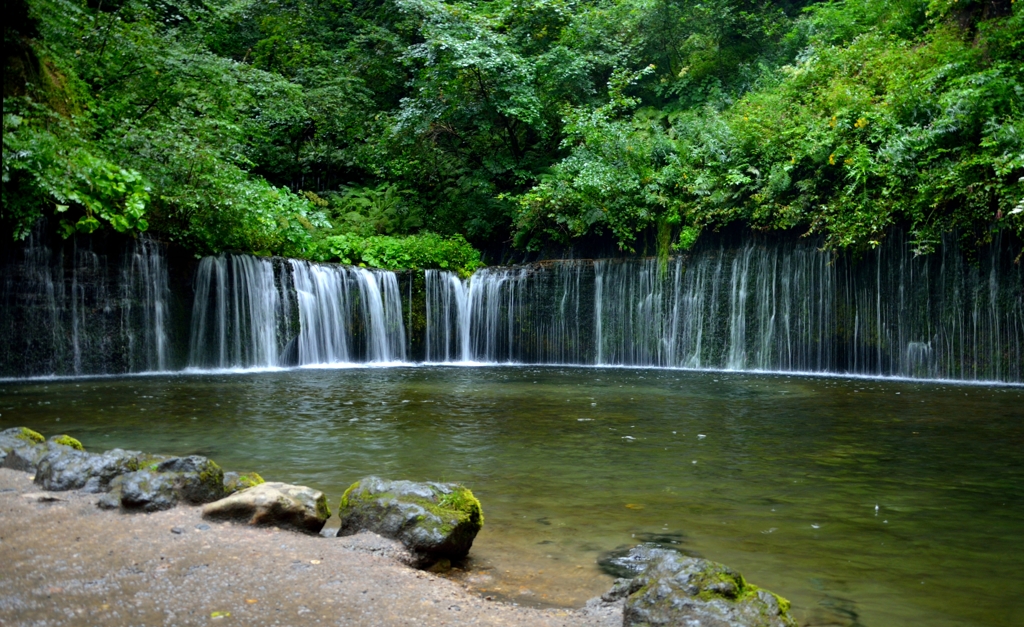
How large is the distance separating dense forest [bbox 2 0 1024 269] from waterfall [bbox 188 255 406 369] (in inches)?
28.5

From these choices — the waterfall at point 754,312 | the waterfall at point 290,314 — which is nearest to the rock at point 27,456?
the waterfall at point 290,314

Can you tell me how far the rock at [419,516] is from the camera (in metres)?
3.64

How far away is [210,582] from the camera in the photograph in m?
3.12

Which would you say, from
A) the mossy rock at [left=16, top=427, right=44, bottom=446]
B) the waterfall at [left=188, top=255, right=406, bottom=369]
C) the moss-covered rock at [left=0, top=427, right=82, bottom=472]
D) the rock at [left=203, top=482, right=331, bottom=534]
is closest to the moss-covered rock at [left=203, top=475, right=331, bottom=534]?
the rock at [left=203, top=482, right=331, bottom=534]

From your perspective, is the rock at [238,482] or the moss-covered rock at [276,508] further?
the rock at [238,482]

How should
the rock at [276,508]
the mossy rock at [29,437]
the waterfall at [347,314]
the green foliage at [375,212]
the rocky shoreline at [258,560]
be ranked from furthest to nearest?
1. the green foliage at [375,212]
2. the waterfall at [347,314]
3. the mossy rock at [29,437]
4. the rock at [276,508]
5. the rocky shoreline at [258,560]

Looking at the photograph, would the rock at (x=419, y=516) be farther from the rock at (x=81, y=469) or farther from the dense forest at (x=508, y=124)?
the dense forest at (x=508, y=124)

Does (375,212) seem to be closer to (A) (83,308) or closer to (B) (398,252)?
(B) (398,252)

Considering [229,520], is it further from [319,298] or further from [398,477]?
[319,298]

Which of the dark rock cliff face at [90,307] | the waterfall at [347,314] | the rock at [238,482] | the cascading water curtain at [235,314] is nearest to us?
the rock at [238,482]

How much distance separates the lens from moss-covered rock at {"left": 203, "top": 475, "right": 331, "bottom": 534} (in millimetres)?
3934

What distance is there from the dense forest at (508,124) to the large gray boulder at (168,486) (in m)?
8.54

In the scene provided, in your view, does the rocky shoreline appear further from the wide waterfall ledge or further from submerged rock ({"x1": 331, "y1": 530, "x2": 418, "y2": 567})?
the wide waterfall ledge

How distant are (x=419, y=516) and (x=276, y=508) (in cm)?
78
